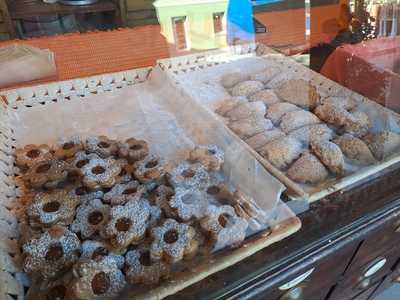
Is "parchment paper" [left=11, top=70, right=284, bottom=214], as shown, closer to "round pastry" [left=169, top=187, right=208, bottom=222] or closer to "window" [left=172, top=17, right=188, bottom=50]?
"round pastry" [left=169, top=187, right=208, bottom=222]

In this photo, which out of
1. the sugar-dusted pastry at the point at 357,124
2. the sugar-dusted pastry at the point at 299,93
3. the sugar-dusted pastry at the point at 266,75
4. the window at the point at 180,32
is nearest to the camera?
the sugar-dusted pastry at the point at 357,124

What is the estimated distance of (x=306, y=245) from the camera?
565mm

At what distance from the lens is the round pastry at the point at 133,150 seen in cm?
74

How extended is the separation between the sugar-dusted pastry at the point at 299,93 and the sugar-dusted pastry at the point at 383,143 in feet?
0.57

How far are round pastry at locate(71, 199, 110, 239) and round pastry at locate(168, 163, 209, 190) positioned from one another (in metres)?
0.13

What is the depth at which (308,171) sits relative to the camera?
670 millimetres

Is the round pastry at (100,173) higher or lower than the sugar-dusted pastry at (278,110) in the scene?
higher

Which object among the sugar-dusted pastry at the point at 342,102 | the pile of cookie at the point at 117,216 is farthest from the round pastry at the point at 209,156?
the sugar-dusted pastry at the point at 342,102

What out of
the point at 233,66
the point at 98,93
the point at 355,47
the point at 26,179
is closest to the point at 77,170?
the point at 26,179

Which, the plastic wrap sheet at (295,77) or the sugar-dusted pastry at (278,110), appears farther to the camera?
the sugar-dusted pastry at (278,110)

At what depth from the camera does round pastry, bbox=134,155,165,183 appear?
67cm

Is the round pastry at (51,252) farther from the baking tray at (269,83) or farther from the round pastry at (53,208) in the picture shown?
the baking tray at (269,83)

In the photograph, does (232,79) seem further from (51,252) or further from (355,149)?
(51,252)

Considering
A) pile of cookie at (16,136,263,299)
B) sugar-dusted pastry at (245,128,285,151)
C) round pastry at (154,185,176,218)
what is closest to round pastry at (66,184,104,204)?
pile of cookie at (16,136,263,299)
